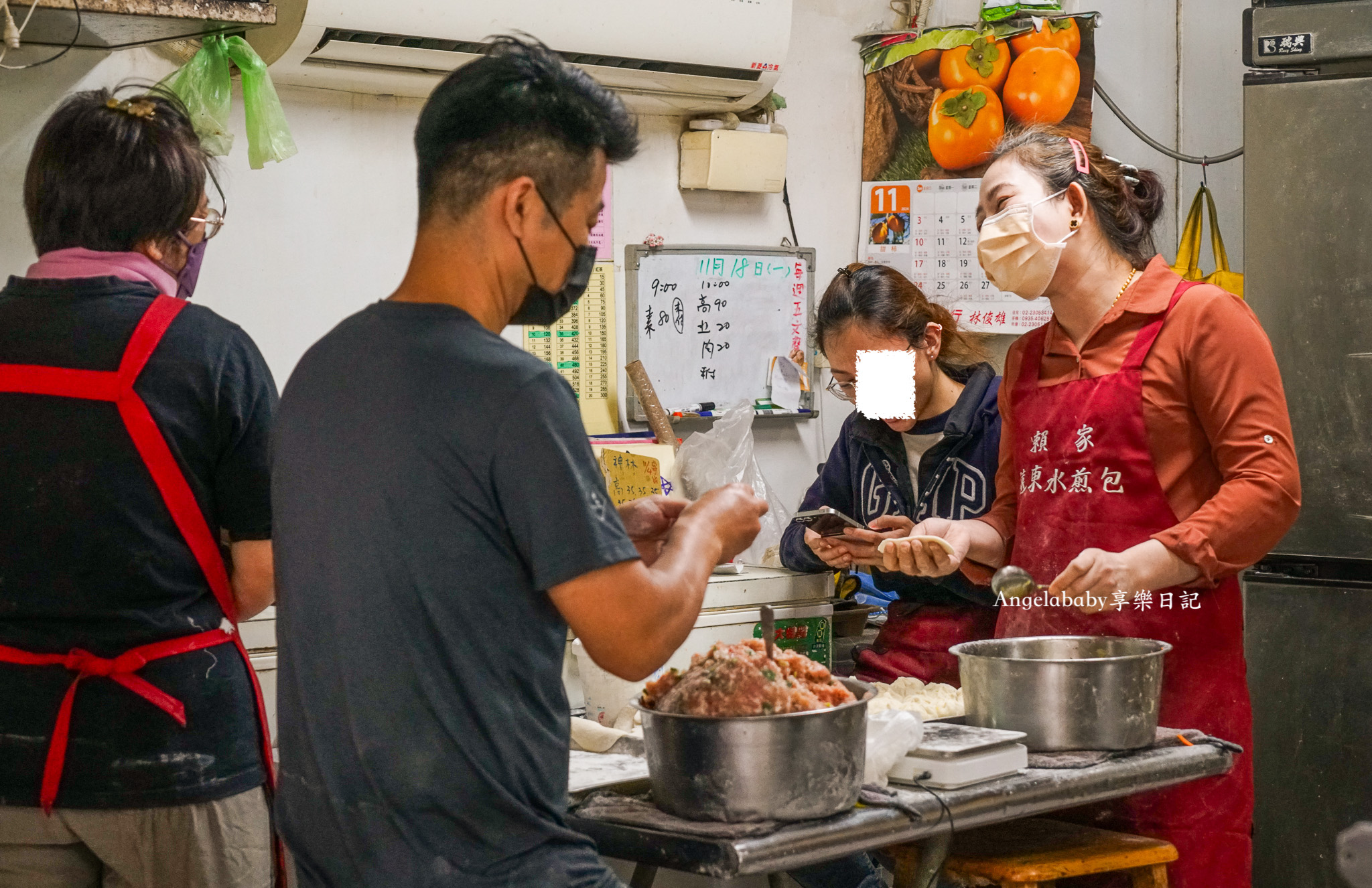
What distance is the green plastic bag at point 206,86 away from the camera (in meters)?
3.02

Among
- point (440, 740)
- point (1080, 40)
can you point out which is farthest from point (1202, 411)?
point (1080, 40)

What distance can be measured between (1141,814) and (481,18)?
2469 millimetres

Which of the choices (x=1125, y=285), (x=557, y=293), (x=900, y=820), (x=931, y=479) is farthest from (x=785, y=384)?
(x=557, y=293)

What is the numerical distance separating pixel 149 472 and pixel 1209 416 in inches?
73.3

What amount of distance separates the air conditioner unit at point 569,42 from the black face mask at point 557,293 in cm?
184

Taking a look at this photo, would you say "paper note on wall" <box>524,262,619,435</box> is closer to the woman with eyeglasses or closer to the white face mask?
the white face mask

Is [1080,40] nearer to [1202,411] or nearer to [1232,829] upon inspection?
[1202,411]

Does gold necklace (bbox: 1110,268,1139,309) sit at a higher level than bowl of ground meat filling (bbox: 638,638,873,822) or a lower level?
higher

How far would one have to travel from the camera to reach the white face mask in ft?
8.75

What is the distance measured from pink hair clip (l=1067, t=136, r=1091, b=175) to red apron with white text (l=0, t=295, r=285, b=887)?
181cm

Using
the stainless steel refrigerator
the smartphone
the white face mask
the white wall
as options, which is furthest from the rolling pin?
the stainless steel refrigerator

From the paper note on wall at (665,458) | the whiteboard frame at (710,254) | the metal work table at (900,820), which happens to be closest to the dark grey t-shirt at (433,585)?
the metal work table at (900,820)

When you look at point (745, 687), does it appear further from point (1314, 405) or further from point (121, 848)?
point (1314, 405)

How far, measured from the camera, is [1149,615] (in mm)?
2496
